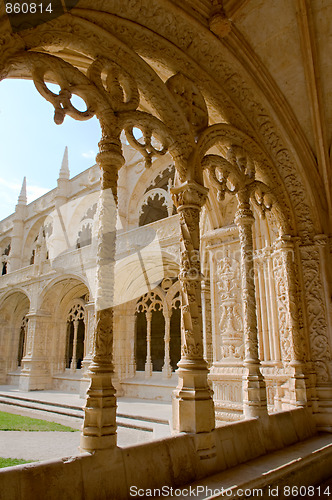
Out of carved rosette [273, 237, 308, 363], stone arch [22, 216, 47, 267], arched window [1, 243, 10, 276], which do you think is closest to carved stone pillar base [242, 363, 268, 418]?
carved rosette [273, 237, 308, 363]

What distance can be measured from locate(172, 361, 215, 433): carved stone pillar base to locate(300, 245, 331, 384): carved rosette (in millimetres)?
1950

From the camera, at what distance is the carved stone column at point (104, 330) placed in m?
1.98

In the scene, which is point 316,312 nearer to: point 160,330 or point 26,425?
point 26,425

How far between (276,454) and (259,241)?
2.90 metres

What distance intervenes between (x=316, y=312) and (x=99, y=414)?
2.94 metres

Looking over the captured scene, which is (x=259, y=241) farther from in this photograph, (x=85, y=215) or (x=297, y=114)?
(x=85, y=215)

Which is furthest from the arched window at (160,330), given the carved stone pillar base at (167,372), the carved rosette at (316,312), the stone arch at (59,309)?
the carved rosette at (316,312)

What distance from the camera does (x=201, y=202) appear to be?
3.03m

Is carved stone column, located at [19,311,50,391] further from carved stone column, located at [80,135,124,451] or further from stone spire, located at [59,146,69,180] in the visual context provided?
carved stone column, located at [80,135,124,451]

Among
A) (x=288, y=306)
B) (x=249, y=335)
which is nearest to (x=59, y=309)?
(x=288, y=306)

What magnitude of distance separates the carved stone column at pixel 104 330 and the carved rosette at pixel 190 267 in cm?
65

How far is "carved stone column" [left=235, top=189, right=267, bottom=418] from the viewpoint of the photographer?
3.19m

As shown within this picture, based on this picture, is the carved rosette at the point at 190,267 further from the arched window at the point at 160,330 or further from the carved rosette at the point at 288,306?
the arched window at the point at 160,330

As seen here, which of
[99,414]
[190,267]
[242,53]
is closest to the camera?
[99,414]
